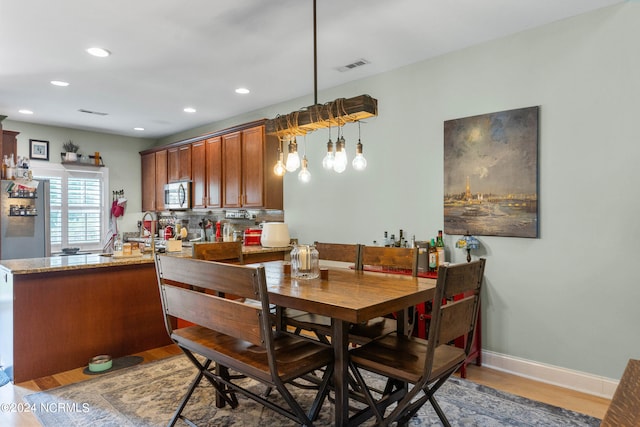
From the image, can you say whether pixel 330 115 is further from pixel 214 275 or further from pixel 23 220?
pixel 23 220

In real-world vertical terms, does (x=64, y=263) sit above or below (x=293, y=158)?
below

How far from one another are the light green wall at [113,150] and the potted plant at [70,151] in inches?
2.2

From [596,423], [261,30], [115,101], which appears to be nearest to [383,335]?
[596,423]

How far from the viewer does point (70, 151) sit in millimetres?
5918

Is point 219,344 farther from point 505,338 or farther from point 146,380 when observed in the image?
point 505,338

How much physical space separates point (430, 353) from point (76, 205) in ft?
20.4

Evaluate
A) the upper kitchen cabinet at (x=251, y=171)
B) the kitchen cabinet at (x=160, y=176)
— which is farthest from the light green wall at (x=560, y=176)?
the kitchen cabinet at (x=160, y=176)

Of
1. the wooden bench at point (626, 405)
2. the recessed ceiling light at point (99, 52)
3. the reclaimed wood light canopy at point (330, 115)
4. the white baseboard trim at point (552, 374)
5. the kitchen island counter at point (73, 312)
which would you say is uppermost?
the recessed ceiling light at point (99, 52)

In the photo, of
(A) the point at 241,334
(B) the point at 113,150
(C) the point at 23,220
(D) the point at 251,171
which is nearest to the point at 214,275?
(A) the point at 241,334

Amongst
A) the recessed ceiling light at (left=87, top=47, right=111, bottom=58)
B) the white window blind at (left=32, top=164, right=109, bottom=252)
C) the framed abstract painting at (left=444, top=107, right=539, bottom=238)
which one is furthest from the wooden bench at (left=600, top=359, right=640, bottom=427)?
the white window blind at (left=32, top=164, right=109, bottom=252)

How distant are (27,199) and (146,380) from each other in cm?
324

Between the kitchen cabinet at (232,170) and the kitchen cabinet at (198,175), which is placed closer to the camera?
the kitchen cabinet at (232,170)

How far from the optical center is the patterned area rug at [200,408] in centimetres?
223

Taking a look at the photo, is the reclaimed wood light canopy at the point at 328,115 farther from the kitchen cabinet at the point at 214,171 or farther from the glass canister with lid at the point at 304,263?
the kitchen cabinet at the point at 214,171
